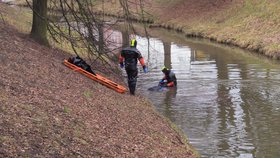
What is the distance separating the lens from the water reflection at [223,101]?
1127 cm

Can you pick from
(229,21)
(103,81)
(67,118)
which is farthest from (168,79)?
(229,21)

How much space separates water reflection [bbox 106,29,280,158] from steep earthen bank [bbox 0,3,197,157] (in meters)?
1.16

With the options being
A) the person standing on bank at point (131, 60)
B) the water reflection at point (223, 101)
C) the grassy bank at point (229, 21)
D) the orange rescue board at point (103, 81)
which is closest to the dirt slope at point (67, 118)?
the orange rescue board at point (103, 81)

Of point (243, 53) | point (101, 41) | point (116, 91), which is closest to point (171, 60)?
point (243, 53)

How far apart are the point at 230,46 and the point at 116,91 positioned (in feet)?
58.3

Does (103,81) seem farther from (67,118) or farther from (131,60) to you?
(67,118)

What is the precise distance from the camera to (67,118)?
28.5ft

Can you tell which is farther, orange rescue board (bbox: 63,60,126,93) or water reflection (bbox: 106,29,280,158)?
orange rescue board (bbox: 63,60,126,93)

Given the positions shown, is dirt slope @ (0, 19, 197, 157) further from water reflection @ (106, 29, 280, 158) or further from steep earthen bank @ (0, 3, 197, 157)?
water reflection @ (106, 29, 280, 158)

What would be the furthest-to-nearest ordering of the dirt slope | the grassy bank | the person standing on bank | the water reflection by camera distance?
the grassy bank, the person standing on bank, the water reflection, the dirt slope

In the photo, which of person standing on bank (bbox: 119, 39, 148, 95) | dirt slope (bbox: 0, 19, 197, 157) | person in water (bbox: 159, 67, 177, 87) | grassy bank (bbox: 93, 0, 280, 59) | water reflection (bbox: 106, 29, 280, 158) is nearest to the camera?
dirt slope (bbox: 0, 19, 197, 157)

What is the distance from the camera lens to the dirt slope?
7.09 meters

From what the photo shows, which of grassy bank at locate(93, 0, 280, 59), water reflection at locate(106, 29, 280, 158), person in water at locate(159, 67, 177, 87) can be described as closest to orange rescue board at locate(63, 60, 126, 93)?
water reflection at locate(106, 29, 280, 158)

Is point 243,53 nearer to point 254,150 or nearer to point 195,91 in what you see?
point 195,91
